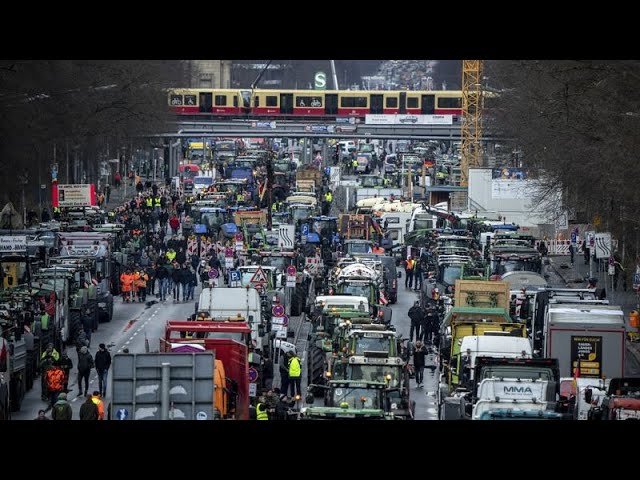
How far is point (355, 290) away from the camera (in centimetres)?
4494

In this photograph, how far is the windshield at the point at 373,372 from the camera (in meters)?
31.3

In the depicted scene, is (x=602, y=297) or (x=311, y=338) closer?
(x=311, y=338)

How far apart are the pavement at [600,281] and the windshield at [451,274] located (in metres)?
4.25

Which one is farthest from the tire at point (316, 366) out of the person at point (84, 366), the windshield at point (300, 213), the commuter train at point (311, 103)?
the commuter train at point (311, 103)

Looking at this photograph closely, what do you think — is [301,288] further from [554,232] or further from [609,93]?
[554,232]

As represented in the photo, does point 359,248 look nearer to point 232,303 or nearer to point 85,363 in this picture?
point 232,303

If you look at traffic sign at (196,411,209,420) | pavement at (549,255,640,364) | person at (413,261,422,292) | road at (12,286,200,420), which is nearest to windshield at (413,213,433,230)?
pavement at (549,255,640,364)

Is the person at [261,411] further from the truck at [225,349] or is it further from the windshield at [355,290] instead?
the windshield at [355,290]

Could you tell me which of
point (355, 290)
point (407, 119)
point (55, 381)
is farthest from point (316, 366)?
point (407, 119)

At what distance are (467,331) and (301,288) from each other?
574 inches
